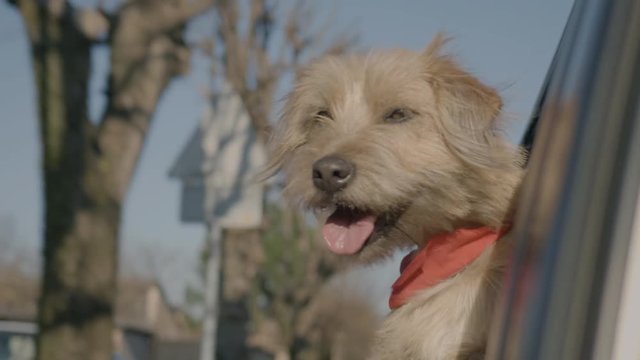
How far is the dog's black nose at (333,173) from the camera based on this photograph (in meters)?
3.87

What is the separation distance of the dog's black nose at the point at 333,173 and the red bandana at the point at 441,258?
344mm

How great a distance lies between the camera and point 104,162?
991 centimetres

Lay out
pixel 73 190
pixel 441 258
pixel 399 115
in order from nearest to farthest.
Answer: pixel 441 258, pixel 399 115, pixel 73 190

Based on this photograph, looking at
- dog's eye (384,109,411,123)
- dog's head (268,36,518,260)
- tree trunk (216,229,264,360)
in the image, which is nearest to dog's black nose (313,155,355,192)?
dog's head (268,36,518,260)

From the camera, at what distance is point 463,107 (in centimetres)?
397

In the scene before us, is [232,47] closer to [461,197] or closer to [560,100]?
[461,197]

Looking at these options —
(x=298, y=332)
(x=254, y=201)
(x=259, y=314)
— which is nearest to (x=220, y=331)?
(x=254, y=201)

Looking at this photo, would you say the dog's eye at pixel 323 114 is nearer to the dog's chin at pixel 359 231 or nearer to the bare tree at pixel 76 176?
the dog's chin at pixel 359 231

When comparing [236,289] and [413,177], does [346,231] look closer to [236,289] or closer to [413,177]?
[413,177]

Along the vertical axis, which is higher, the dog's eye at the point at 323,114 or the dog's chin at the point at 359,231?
the dog's eye at the point at 323,114

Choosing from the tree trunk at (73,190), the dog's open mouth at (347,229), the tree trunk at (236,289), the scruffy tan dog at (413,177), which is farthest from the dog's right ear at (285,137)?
the tree trunk at (236,289)

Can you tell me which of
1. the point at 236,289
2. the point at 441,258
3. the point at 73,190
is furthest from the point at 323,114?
the point at 236,289

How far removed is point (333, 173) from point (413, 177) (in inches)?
9.8

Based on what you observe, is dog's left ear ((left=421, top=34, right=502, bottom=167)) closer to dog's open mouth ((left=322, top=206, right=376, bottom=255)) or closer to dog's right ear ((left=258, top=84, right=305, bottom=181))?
dog's open mouth ((left=322, top=206, right=376, bottom=255))
